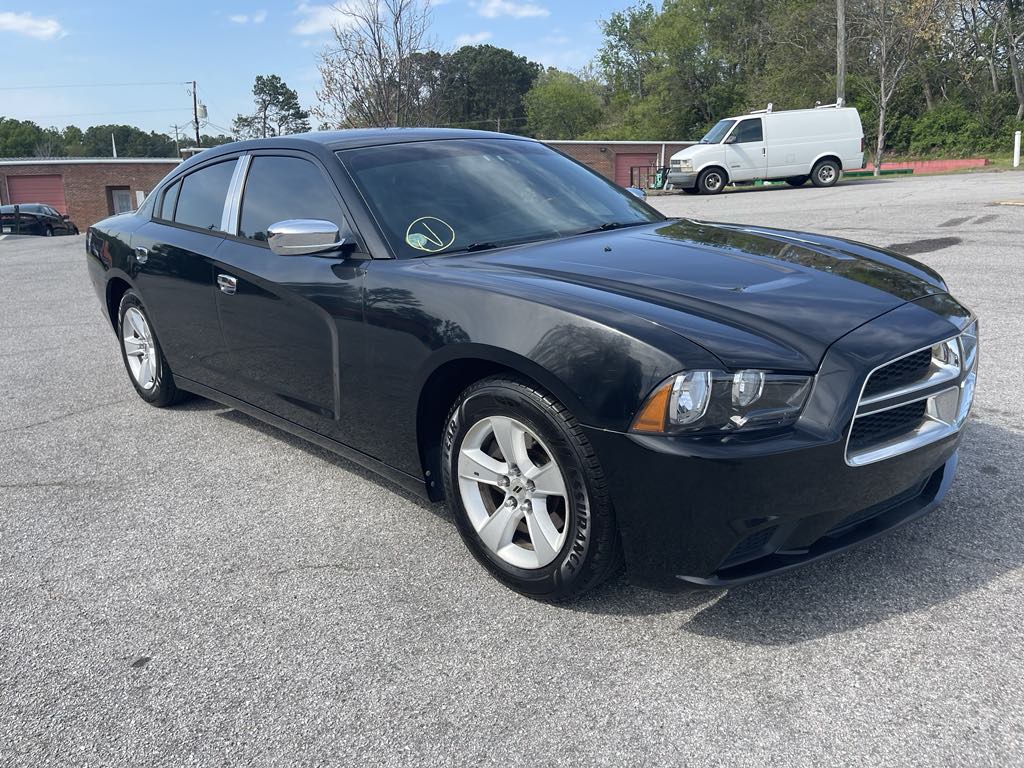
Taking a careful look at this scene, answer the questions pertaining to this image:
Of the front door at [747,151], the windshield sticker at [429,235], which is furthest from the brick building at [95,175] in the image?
the windshield sticker at [429,235]

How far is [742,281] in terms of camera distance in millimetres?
2961

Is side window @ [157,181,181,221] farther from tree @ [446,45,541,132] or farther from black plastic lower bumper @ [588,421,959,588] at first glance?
tree @ [446,45,541,132]

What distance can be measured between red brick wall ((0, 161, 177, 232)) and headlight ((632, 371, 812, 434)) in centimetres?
5190

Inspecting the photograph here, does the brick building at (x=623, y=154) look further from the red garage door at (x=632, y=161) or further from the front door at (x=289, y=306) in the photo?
the front door at (x=289, y=306)

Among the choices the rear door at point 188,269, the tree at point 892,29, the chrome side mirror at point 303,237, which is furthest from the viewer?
the tree at point 892,29

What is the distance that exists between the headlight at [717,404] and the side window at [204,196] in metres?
2.85

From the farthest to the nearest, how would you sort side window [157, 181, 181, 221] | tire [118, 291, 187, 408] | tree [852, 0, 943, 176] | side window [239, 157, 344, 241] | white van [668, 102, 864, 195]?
tree [852, 0, 943, 176], white van [668, 102, 864, 195], tire [118, 291, 187, 408], side window [157, 181, 181, 221], side window [239, 157, 344, 241]

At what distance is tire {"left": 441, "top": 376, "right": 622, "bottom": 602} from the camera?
261 centimetres

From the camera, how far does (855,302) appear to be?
2.83 metres

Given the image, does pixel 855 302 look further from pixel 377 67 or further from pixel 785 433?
pixel 377 67

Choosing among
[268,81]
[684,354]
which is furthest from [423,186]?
[268,81]

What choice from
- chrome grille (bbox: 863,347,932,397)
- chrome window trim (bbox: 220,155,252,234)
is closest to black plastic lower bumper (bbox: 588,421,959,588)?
Result: chrome grille (bbox: 863,347,932,397)

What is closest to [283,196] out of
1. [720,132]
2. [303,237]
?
[303,237]

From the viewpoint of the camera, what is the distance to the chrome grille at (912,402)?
99.2 inches
